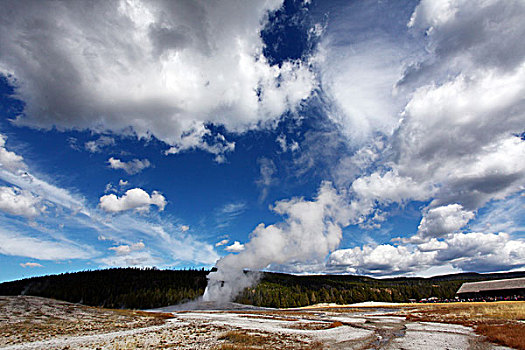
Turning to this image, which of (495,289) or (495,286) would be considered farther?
(495,286)

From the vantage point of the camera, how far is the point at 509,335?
22.2 meters

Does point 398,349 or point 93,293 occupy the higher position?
point 93,293

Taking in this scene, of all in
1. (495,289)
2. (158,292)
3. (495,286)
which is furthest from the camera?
(158,292)

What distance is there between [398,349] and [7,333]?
38.3 m

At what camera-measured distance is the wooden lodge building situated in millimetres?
82431

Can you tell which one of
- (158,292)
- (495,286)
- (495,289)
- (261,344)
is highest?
(158,292)

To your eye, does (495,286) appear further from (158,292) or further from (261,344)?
(158,292)

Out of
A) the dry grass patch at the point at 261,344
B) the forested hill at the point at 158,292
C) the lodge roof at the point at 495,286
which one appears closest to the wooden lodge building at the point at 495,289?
the lodge roof at the point at 495,286

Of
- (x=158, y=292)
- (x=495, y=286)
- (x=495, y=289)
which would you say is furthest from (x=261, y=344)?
(x=158, y=292)

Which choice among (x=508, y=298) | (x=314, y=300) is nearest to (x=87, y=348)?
(x=508, y=298)

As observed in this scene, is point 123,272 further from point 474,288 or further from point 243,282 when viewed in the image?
point 474,288

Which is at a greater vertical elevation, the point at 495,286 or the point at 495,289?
the point at 495,286

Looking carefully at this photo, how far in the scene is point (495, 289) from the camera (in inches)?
3410

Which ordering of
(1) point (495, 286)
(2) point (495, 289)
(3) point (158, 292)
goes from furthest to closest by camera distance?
(3) point (158, 292) → (1) point (495, 286) → (2) point (495, 289)
